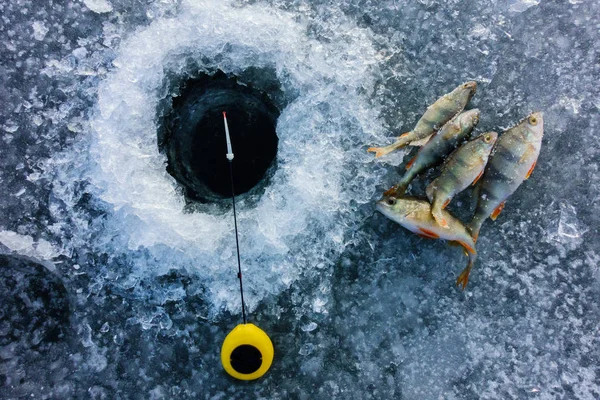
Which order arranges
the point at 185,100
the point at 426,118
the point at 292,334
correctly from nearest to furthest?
the point at 426,118 < the point at 292,334 < the point at 185,100

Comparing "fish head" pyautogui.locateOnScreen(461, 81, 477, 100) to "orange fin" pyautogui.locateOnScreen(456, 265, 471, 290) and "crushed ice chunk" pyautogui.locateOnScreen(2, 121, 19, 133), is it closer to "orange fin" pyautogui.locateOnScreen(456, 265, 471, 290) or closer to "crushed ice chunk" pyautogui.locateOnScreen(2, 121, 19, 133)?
"orange fin" pyautogui.locateOnScreen(456, 265, 471, 290)

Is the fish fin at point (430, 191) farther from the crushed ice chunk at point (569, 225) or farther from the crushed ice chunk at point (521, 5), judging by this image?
the crushed ice chunk at point (521, 5)

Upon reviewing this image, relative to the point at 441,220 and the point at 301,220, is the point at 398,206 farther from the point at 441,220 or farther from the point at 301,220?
the point at 301,220

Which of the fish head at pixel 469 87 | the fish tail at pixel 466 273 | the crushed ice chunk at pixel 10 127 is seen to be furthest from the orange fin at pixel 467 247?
the crushed ice chunk at pixel 10 127

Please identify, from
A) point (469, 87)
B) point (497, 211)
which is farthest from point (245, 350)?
point (469, 87)

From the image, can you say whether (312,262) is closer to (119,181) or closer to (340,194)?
(340,194)

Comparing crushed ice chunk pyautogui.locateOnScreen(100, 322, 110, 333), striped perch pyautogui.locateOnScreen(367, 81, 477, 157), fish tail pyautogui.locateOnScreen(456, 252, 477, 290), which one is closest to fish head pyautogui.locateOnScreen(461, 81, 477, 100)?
striped perch pyautogui.locateOnScreen(367, 81, 477, 157)

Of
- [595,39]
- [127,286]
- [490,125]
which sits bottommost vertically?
[127,286]

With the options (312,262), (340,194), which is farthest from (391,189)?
(312,262)
